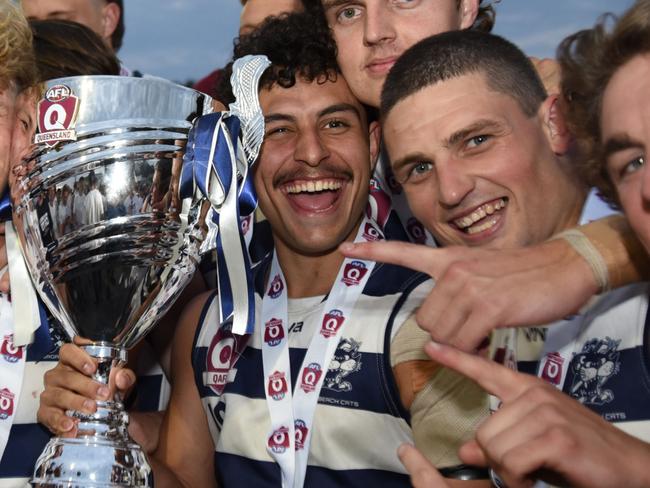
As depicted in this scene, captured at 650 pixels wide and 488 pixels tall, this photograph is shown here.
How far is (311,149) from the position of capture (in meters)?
2.76

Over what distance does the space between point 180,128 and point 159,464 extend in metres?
1.08

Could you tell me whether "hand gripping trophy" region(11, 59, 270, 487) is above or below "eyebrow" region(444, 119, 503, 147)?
below

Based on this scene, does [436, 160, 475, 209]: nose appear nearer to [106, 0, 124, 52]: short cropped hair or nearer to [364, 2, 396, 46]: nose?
[364, 2, 396, 46]: nose

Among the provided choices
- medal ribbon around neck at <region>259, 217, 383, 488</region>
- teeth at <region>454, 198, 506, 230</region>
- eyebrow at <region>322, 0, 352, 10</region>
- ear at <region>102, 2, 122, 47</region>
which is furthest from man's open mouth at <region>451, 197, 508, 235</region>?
ear at <region>102, 2, 122, 47</region>

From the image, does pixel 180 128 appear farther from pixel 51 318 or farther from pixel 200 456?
pixel 200 456

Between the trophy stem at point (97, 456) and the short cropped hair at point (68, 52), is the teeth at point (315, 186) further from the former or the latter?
the trophy stem at point (97, 456)

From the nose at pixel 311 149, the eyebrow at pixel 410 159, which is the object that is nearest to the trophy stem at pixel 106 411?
the eyebrow at pixel 410 159

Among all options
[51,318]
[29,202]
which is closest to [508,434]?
[29,202]

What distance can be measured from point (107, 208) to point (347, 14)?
1206 millimetres

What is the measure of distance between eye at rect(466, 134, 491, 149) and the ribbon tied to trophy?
1.65ft

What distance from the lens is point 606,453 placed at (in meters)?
1.38

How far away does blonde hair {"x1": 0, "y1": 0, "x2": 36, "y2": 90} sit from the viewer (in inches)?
89.0

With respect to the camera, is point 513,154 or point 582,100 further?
point 513,154

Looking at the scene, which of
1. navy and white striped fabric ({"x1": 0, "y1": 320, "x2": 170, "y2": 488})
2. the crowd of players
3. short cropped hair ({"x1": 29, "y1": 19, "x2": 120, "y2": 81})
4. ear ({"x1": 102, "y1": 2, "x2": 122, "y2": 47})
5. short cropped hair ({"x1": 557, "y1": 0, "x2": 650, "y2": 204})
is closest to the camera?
the crowd of players
